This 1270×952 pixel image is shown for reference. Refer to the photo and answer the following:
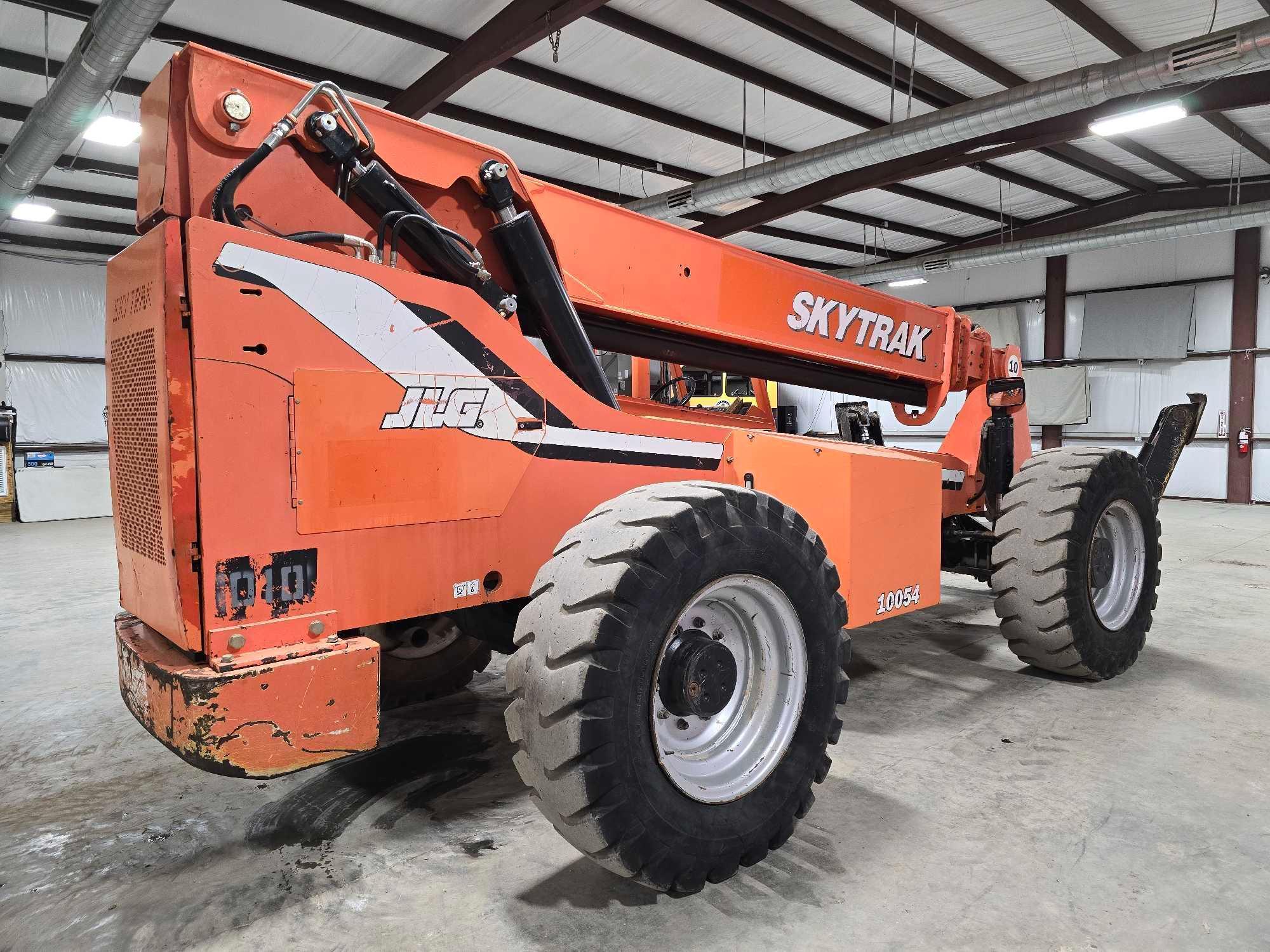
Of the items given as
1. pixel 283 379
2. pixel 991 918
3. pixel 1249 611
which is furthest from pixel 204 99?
pixel 1249 611

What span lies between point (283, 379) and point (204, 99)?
0.77m

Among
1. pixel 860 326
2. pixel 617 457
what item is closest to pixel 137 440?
pixel 617 457

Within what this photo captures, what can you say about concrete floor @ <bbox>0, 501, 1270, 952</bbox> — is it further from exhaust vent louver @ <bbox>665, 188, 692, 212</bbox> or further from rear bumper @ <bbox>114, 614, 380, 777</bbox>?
exhaust vent louver @ <bbox>665, 188, 692, 212</bbox>

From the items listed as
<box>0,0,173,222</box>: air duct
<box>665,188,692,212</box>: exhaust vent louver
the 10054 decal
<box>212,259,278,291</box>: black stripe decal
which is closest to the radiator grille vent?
<box>212,259,278,291</box>: black stripe decal

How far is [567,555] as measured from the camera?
85.8 inches

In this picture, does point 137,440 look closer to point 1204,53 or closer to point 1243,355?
point 1204,53

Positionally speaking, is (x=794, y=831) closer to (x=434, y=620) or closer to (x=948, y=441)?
(x=434, y=620)

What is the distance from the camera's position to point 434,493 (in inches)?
94.4

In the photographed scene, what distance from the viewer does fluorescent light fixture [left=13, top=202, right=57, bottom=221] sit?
1289 centimetres

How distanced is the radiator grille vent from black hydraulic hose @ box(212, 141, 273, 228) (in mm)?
360

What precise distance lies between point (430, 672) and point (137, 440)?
2.09 metres

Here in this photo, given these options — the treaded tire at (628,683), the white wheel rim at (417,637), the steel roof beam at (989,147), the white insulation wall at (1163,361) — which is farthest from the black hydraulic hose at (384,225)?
the white insulation wall at (1163,361)

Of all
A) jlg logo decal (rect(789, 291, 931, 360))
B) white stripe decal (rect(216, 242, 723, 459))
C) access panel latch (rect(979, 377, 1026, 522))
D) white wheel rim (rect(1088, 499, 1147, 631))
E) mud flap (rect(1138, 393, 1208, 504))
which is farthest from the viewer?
mud flap (rect(1138, 393, 1208, 504))

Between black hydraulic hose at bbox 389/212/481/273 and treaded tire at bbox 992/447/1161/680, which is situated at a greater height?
black hydraulic hose at bbox 389/212/481/273
